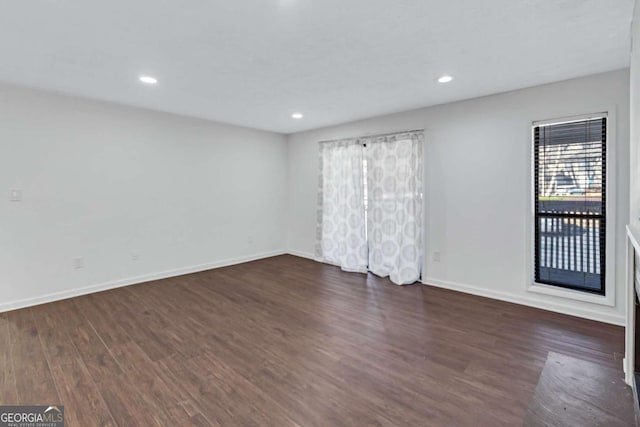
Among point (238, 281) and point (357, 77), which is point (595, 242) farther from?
point (238, 281)

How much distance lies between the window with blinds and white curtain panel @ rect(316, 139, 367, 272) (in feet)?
7.75

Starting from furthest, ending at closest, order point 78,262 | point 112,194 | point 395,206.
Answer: point 395,206 < point 112,194 < point 78,262

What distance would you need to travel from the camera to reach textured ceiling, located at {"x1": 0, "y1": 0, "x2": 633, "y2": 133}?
1.92 m

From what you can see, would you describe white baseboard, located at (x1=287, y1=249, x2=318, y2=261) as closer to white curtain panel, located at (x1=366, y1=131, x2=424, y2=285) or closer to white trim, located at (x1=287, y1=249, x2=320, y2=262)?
white trim, located at (x1=287, y1=249, x2=320, y2=262)

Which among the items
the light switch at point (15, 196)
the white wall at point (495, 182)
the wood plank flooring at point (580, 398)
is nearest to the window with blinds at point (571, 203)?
the white wall at point (495, 182)

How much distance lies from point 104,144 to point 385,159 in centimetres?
392

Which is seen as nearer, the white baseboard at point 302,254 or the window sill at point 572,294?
the window sill at point 572,294

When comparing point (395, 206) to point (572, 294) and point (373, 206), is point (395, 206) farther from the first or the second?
point (572, 294)

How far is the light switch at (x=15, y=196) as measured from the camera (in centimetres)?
333

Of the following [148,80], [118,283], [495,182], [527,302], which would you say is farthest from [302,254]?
[148,80]

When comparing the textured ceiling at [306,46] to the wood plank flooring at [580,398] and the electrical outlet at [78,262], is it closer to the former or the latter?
the electrical outlet at [78,262]

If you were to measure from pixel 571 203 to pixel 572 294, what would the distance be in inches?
38.2

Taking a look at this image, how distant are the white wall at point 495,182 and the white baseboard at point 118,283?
11.1 feet

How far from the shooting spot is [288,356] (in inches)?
95.0
